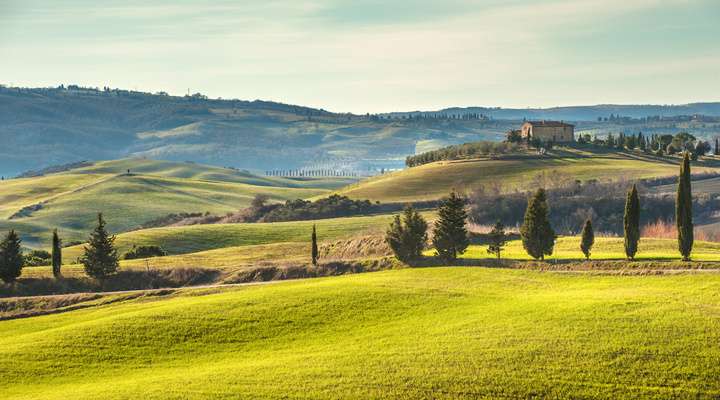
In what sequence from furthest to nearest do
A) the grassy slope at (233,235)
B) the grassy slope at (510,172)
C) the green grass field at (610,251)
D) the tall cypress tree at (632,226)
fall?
1. the grassy slope at (510,172)
2. the grassy slope at (233,235)
3. the green grass field at (610,251)
4. the tall cypress tree at (632,226)

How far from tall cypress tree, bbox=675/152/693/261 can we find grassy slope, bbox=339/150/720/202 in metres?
101

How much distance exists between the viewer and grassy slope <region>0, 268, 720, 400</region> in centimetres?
3975

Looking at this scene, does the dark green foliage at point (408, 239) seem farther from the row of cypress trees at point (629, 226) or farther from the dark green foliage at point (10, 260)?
the dark green foliage at point (10, 260)

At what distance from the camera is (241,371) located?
43719 mm

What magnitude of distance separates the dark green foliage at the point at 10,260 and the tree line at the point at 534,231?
32.7m

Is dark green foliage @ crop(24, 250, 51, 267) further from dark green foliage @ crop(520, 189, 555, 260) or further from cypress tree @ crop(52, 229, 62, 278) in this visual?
dark green foliage @ crop(520, 189, 555, 260)

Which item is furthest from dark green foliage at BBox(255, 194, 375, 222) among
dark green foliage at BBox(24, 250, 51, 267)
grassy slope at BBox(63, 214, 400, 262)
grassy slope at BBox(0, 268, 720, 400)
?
grassy slope at BBox(0, 268, 720, 400)

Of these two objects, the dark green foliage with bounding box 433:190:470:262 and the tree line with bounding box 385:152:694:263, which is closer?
the tree line with bounding box 385:152:694:263

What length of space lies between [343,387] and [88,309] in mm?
31611

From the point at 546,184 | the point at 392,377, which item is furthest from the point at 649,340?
the point at 546,184

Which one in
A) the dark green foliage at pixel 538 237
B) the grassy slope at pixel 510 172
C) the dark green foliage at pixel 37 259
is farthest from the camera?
the grassy slope at pixel 510 172

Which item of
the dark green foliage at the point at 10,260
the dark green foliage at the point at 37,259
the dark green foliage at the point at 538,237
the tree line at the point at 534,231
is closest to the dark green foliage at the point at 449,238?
the tree line at the point at 534,231

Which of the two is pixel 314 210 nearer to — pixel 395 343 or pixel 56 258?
pixel 56 258

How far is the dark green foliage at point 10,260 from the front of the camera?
241 ft
